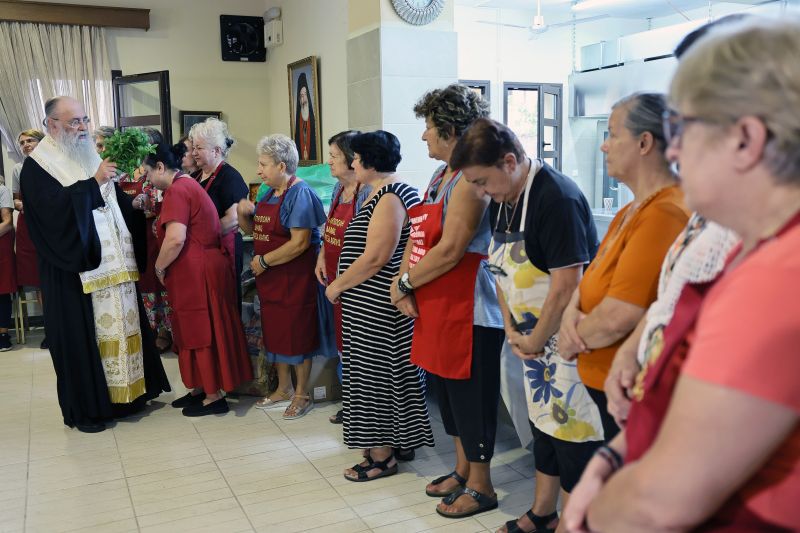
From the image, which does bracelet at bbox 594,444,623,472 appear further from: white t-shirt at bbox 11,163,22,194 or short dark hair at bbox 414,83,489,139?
white t-shirt at bbox 11,163,22,194

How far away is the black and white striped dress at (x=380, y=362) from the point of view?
297 cm

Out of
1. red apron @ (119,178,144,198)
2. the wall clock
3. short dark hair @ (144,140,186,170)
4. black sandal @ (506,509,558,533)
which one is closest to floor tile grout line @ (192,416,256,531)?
black sandal @ (506,509,558,533)

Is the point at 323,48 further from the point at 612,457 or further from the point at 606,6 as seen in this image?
the point at 612,457

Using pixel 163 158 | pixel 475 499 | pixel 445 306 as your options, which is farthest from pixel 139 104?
pixel 475 499

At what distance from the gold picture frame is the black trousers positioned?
342 cm

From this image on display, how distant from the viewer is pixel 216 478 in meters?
3.12

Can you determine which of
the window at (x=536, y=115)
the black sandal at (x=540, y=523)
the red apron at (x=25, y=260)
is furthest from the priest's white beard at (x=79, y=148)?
the window at (x=536, y=115)

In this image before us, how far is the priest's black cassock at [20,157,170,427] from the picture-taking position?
3578 millimetres

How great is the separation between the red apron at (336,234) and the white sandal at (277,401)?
640mm

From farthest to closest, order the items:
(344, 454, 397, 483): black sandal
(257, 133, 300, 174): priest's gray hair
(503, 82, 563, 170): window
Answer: (503, 82, 563, 170): window, (257, 133, 300, 174): priest's gray hair, (344, 454, 397, 483): black sandal

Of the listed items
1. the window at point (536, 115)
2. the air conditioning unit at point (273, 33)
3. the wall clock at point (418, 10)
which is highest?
the air conditioning unit at point (273, 33)

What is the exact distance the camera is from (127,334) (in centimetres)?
384

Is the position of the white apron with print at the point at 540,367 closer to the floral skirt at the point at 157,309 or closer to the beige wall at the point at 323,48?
the beige wall at the point at 323,48

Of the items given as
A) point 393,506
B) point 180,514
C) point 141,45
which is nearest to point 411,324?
point 393,506
